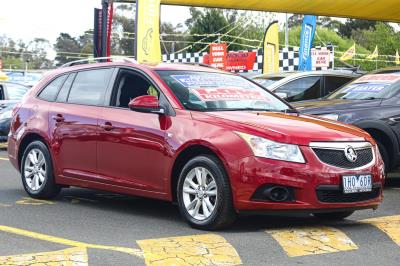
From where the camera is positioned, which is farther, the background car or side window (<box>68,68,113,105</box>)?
the background car

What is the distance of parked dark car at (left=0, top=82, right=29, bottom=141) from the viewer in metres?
14.6

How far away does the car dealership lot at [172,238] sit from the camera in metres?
5.28

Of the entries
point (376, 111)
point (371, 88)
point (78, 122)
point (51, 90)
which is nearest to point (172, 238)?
point (78, 122)

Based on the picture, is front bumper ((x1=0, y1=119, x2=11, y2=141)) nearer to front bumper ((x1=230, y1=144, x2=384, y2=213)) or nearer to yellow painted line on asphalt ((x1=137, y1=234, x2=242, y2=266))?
yellow painted line on asphalt ((x1=137, y1=234, x2=242, y2=266))

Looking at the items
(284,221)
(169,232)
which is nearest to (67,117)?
(169,232)

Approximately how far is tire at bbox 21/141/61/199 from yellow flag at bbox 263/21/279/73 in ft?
41.0

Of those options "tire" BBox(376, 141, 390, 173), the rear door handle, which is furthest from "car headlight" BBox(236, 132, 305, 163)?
"tire" BBox(376, 141, 390, 173)

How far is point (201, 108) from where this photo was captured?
6.61 meters

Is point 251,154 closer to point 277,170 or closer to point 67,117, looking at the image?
point 277,170

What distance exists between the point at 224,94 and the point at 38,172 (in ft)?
8.32

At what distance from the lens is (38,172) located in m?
8.09

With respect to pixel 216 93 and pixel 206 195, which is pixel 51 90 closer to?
pixel 216 93

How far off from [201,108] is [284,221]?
133 centimetres

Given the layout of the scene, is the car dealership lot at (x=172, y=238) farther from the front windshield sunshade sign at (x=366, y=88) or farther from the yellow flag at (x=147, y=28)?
the yellow flag at (x=147, y=28)
